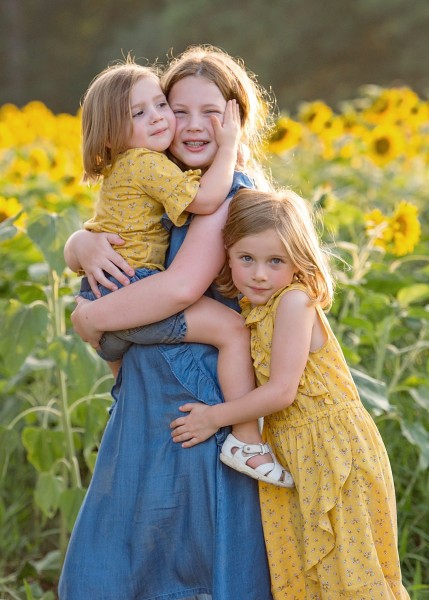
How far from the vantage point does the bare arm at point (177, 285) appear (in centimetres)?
214

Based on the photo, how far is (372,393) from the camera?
2756 mm

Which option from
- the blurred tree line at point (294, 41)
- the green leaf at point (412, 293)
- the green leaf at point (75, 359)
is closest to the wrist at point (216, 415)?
the green leaf at point (75, 359)

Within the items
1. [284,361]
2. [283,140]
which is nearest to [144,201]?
[284,361]

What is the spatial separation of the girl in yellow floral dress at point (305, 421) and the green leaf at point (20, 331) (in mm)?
703

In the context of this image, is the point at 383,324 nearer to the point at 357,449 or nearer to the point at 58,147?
the point at 357,449

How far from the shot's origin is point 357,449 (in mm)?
2158

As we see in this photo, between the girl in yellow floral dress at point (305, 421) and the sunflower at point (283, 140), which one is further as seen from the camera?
the sunflower at point (283, 140)

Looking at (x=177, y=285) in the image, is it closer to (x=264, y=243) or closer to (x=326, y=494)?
(x=264, y=243)

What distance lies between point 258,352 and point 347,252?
1.53m

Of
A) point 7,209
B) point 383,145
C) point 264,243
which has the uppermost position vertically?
point 383,145

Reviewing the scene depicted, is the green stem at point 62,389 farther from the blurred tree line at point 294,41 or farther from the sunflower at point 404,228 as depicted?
the blurred tree line at point 294,41

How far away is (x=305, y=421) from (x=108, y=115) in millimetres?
724

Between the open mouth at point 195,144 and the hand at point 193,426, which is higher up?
the open mouth at point 195,144

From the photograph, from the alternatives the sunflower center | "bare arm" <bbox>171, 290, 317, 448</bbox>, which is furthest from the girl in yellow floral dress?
the sunflower center
